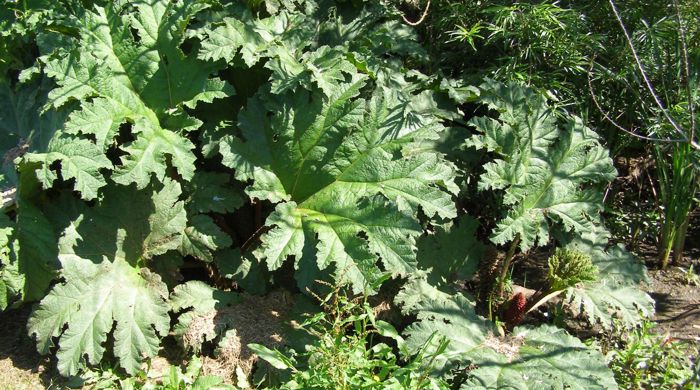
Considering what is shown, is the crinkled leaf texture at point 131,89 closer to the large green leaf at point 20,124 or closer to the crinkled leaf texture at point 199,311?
the large green leaf at point 20,124

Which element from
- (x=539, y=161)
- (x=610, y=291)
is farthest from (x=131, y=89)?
(x=610, y=291)

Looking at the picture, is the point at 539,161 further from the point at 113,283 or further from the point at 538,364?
the point at 113,283

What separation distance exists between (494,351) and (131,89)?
2155mm

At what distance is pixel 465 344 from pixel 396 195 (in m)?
0.74

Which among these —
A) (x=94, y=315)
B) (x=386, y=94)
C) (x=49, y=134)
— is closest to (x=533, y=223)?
(x=386, y=94)

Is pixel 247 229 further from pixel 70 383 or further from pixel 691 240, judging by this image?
pixel 691 240

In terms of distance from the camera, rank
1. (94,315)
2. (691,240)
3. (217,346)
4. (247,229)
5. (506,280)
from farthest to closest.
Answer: (691,240), (247,229), (506,280), (217,346), (94,315)

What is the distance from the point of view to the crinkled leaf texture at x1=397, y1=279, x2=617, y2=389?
301cm

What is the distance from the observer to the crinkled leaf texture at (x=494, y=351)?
3.01 metres

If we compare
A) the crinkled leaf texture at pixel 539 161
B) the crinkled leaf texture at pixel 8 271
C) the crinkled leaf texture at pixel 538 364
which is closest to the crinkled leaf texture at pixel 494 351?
the crinkled leaf texture at pixel 538 364

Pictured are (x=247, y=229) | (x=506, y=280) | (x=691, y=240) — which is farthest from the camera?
(x=691, y=240)

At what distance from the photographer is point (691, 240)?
14.0ft

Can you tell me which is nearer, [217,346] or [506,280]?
[217,346]

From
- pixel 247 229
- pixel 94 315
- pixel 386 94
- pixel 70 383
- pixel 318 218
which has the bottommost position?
pixel 70 383
